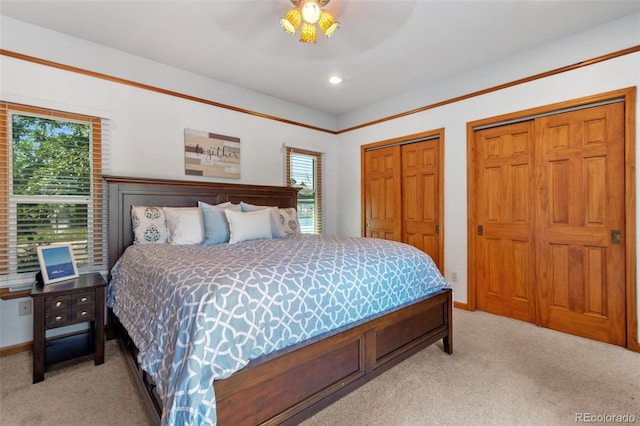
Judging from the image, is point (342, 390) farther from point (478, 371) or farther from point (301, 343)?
point (478, 371)

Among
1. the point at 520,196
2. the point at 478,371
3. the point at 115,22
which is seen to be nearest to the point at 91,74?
the point at 115,22

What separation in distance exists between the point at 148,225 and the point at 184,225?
329 mm

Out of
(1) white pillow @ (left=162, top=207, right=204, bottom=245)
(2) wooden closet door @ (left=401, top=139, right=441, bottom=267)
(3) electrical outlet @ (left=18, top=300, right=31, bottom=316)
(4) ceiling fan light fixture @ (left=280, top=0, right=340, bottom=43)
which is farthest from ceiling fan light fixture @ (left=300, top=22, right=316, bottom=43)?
(3) electrical outlet @ (left=18, top=300, right=31, bottom=316)

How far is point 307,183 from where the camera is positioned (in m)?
4.64

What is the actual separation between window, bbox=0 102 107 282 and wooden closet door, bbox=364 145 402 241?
129 inches

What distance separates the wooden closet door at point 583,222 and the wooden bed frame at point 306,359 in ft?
4.33

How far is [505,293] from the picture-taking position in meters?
3.22

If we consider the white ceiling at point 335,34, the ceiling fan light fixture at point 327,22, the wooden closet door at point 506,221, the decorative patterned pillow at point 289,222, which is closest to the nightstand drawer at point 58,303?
the decorative patterned pillow at point 289,222

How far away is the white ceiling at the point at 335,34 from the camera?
2318 millimetres

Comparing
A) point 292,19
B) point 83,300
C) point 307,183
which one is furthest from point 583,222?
point 83,300

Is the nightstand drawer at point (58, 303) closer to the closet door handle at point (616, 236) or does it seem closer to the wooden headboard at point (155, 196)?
the wooden headboard at point (155, 196)

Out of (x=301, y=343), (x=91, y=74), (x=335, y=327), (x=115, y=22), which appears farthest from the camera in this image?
(x=91, y=74)

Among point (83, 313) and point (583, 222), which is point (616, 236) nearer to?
point (583, 222)

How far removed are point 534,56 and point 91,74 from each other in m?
4.22
